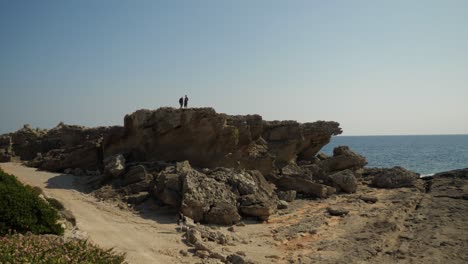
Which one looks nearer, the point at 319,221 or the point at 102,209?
the point at 102,209

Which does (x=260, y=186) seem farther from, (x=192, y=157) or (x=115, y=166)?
(x=115, y=166)

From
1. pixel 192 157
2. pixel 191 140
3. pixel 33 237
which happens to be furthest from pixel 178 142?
pixel 33 237

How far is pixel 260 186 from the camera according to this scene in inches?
906

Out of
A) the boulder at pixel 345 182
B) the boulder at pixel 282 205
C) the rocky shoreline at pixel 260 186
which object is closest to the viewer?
the rocky shoreline at pixel 260 186

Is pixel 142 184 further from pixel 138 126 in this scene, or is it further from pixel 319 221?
pixel 319 221

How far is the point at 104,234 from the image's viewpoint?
564 inches

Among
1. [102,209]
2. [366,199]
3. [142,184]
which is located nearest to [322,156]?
[366,199]

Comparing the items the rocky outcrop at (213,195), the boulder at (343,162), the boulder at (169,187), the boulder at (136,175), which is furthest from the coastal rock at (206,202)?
the boulder at (343,162)

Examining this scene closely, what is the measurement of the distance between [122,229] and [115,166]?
25.3 ft

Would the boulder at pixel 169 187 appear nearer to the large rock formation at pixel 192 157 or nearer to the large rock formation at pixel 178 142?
the large rock formation at pixel 192 157

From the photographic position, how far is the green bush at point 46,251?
26.4 ft

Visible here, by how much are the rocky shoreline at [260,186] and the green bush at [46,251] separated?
4.75m

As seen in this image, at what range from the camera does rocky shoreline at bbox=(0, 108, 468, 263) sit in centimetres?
1603

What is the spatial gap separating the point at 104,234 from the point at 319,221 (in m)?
10.6
